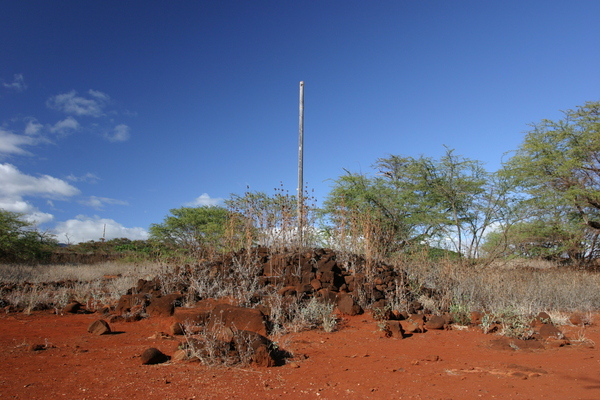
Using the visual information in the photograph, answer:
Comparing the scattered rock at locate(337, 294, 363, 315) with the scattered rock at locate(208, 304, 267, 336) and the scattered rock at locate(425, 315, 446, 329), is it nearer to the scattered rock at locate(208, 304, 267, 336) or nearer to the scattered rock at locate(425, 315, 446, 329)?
the scattered rock at locate(425, 315, 446, 329)

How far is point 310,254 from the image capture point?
34.0 feet

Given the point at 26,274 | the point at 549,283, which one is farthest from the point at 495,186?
the point at 26,274

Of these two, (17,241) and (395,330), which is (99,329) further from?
(17,241)

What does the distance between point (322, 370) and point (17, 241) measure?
803 inches

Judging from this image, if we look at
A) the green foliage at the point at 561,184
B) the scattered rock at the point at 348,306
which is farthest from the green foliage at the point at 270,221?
the green foliage at the point at 561,184

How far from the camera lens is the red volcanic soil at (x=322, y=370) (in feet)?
13.2

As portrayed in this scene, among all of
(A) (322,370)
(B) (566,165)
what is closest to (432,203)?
(B) (566,165)

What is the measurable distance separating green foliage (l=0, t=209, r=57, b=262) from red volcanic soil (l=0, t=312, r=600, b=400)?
15413 millimetres

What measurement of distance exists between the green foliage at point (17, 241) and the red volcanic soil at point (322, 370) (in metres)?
15.4

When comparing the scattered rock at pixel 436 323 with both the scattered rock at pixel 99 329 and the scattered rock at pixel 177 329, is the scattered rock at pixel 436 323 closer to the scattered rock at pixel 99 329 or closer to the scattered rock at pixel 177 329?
the scattered rock at pixel 177 329

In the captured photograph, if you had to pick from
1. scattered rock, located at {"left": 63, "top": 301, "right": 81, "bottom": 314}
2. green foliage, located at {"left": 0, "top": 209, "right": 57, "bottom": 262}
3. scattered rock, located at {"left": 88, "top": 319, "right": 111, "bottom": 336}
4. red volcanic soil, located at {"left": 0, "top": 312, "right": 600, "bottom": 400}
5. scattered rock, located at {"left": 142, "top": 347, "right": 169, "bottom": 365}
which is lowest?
red volcanic soil, located at {"left": 0, "top": 312, "right": 600, "bottom": 400}

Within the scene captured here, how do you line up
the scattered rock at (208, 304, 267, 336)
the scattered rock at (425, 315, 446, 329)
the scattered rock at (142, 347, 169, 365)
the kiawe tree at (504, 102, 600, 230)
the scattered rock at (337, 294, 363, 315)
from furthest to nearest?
1. the kiawe tree at (504, 102, 600, 230)
2. the scattered rock at (337, 294, 363, 315)
3. the scattered rock at (425, 315, 446, 329)
4. the scattered rock at (208, 304, 267, 336)
5. the scattered rock at (142, 347, 169, 365)

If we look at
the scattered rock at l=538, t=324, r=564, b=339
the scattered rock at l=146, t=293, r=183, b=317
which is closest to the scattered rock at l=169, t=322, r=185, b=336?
the scattered rock at l=146, t=293, r=183, b=317

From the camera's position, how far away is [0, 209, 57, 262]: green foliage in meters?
19.5
